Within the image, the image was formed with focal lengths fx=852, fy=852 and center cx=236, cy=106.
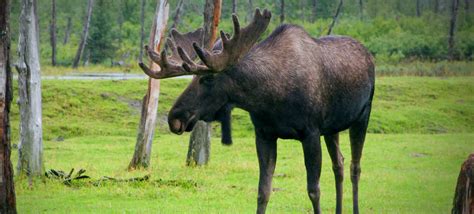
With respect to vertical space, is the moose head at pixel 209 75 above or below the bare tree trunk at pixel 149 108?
above

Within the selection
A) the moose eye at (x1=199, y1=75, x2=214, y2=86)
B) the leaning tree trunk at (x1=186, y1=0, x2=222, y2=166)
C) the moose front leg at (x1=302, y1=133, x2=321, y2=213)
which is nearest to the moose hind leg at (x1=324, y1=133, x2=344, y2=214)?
the moose front leg at (x1=302, y1=133, x2=321, y2=213)

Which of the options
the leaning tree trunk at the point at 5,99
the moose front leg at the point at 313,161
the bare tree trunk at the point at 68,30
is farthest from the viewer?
the bare tree trunk at the point at 68,30

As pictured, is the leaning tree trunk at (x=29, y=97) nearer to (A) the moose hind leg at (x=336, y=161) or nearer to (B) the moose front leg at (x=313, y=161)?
(A) the moose hind leg at (x=336, y=161)

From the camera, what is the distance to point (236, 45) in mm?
10609

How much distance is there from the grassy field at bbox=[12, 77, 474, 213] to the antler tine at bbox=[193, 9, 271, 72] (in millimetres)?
3903

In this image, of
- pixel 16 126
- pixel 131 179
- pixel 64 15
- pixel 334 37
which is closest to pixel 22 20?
pixel 131 179

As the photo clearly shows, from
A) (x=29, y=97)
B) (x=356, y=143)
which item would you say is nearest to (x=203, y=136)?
(x=29, y=97)

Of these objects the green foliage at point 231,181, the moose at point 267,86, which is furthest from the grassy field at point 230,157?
the moose at point 267,86

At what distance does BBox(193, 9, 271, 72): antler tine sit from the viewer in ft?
34.1

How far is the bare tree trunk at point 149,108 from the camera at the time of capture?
65.2ft

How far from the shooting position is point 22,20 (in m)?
16.8

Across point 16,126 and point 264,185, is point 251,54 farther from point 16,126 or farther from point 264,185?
point 16,126

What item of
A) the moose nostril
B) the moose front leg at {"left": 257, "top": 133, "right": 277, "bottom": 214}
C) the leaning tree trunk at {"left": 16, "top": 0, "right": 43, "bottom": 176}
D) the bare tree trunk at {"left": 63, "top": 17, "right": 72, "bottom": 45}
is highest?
the moose nostril

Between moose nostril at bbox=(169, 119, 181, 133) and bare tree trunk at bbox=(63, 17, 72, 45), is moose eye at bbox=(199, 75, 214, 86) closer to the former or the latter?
moose nostril at bbox=(169, 119, 181, 133)
